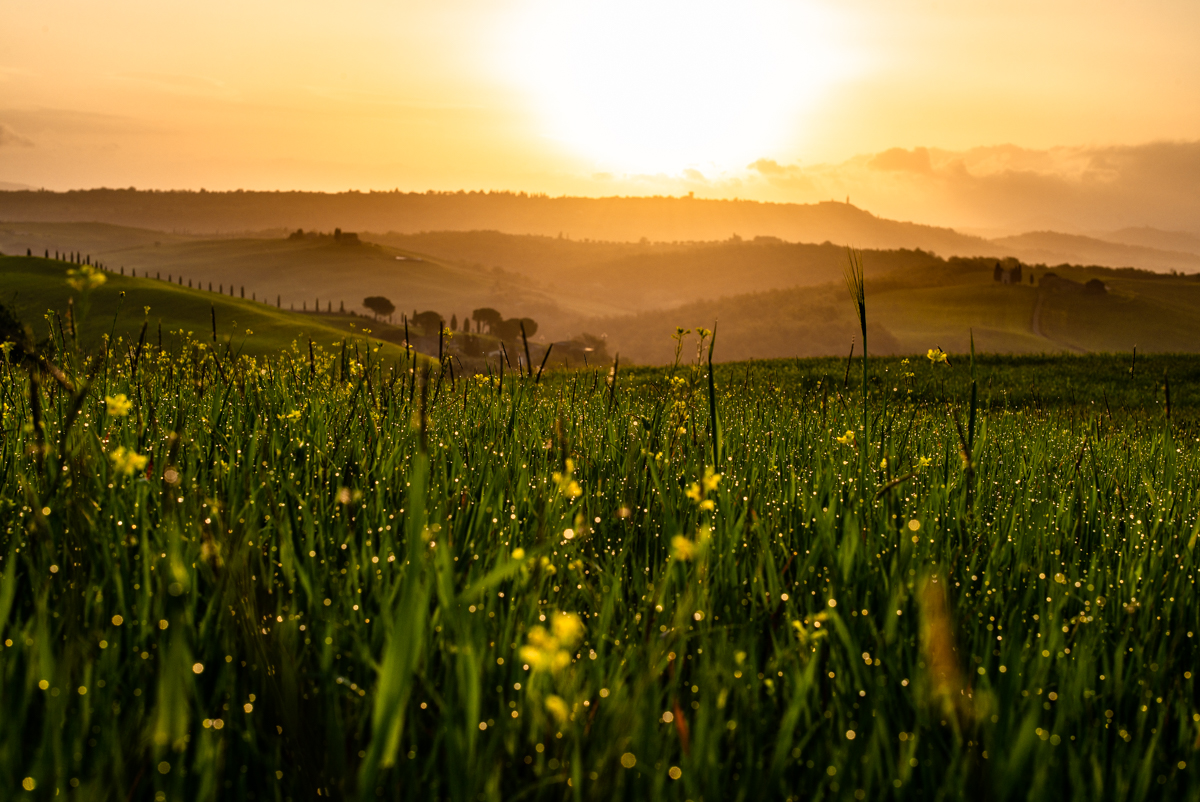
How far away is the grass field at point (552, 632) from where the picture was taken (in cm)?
153

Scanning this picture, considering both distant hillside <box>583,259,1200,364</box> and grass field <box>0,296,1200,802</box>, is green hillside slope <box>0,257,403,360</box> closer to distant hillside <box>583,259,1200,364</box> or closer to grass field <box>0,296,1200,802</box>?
distant hillside <box>583,259,1200,364</box>

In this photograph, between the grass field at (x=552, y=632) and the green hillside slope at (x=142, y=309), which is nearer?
the grass field at (x=552, y=632)

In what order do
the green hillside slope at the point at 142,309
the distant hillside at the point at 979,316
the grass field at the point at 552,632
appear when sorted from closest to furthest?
the grass field at the point at 552,632, the green hillside slope at the point at 142,309, the distant hillside at the point at 979,316

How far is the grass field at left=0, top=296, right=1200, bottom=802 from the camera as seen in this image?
153cm

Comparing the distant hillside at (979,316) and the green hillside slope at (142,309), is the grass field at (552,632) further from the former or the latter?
the distant hillside at (979,316)

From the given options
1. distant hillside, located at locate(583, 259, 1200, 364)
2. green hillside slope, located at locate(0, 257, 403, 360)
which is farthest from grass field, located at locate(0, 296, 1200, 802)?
distant hillside, located at locate(583, 259, 1200, 364)

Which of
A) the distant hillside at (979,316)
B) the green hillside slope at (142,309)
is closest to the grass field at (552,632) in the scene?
the green hillside slope at (142,309)

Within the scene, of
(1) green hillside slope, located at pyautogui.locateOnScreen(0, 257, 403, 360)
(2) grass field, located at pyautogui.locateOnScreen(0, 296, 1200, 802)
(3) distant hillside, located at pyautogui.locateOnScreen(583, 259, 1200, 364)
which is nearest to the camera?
(2) grass field, located at pyautogui.locateOnScreen(0, 296, 1200, 802)

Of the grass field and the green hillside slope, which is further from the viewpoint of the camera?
the green hillside slope

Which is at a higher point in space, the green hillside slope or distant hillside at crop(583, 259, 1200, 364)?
distant hillside at crop(583, 259, 1200, 364)

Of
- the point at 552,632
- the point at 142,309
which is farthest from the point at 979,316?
the point at 552,632

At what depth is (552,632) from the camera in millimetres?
1764

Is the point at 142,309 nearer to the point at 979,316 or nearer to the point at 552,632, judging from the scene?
the point at 552,632

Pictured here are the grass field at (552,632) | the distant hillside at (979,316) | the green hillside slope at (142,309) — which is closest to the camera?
the grass field at (552,632)
